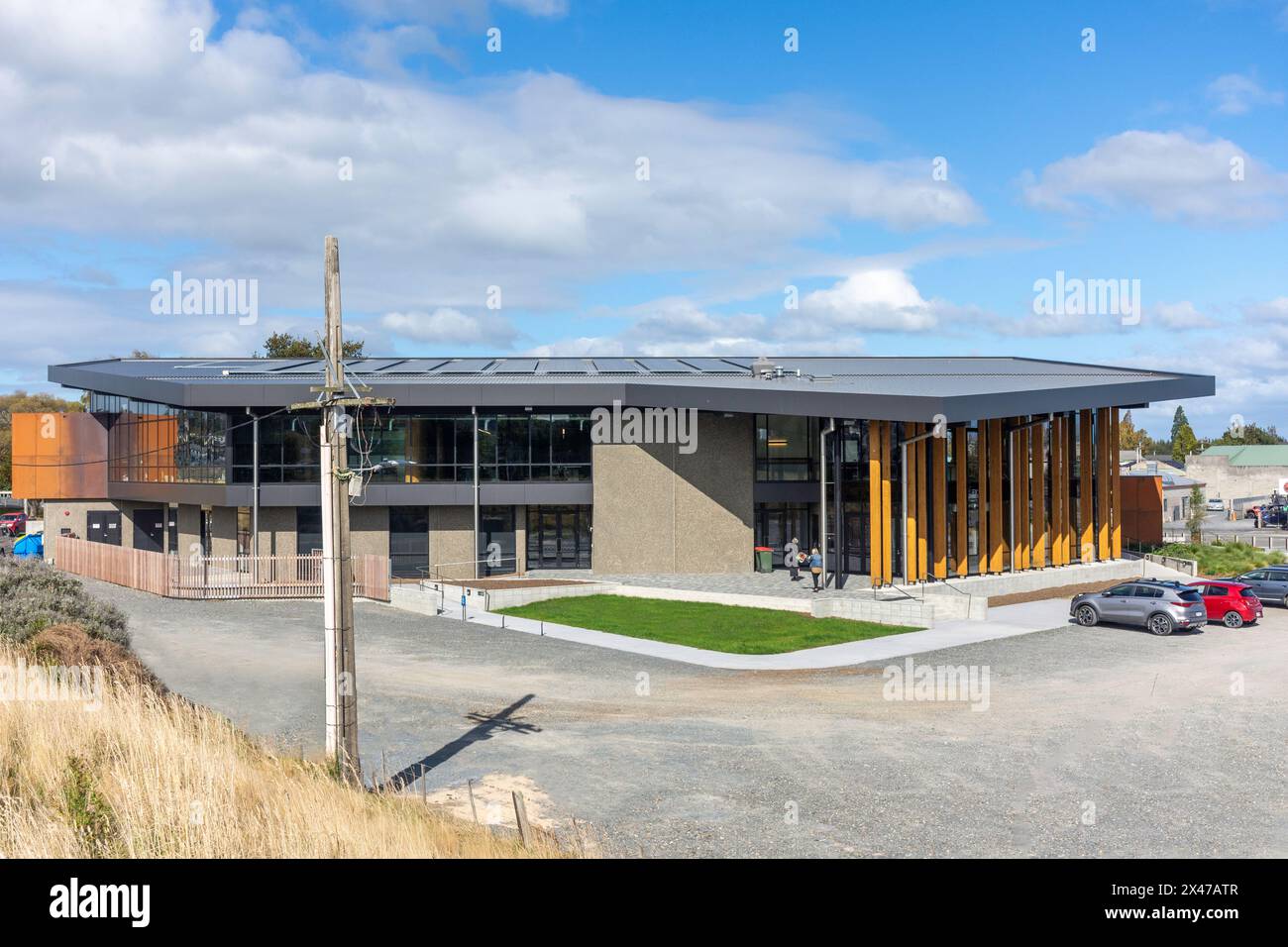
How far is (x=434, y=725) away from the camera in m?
18.4

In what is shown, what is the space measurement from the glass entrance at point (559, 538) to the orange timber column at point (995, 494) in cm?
1539

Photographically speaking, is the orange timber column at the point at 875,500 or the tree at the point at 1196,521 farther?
the tree at the point at 1196,521

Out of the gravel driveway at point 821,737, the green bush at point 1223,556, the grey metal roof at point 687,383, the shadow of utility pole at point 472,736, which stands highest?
the grey metal roof at point 687,383

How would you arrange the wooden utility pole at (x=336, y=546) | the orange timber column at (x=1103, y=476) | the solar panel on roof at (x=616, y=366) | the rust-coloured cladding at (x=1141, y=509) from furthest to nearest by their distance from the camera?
the rust-coloured cladding at (x=1141, y=509) < the solar panel on roof at (x=616, y=366) < the orange timber column at (x=1103, y=476) < the wooden utility pole at (x=336, y=546)

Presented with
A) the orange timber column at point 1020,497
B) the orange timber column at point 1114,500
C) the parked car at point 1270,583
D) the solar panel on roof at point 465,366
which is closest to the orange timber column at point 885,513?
the orange timber column at point 1020,497

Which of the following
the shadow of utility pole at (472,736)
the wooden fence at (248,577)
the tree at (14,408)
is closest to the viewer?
the shadow of utility pole at (472,736)

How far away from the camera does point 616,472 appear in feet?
131

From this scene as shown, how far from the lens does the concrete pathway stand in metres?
24.9

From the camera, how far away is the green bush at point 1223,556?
45.1 metres

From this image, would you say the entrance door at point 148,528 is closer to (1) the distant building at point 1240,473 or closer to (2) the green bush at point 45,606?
(2) the green bush at point 45,606

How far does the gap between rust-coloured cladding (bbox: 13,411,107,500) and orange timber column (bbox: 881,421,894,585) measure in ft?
114

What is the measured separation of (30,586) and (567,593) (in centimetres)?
1837

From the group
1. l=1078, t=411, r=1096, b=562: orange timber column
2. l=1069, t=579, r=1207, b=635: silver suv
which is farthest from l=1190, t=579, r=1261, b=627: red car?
l=1078, t=411, r=1096, b=562: orange timber column

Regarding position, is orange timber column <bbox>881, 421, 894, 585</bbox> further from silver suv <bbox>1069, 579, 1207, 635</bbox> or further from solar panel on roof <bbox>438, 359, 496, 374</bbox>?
solar panel on roof <bbox>438, 359, 496, 374</bbox>
